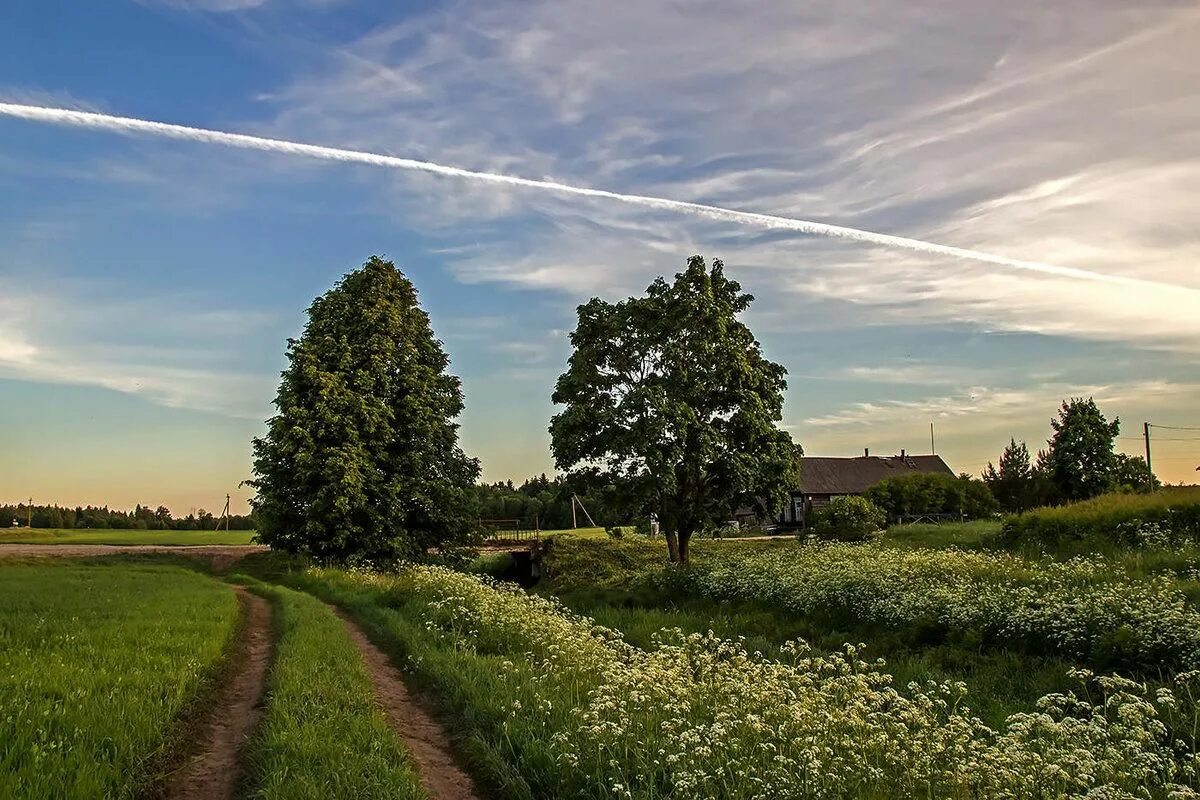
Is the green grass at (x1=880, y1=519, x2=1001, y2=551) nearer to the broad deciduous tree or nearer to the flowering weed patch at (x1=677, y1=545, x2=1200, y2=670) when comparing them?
the flowering weed patch at (x1=677, y1=545, x2=1200, y2=670)

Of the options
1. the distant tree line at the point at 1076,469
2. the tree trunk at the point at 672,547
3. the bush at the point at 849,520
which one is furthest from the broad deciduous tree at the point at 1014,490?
the tree trunk at the point at 672,547

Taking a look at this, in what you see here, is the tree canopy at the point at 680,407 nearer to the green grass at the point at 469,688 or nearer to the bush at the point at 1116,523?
the bush at the point at 1116,523

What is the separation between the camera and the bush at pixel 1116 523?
22953 millimetres

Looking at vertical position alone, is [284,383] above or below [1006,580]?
above

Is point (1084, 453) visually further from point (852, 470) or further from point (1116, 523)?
point (1116, 523)

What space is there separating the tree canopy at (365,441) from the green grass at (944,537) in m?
20.2

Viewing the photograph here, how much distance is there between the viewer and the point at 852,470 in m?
89.1

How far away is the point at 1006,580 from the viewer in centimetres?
1841

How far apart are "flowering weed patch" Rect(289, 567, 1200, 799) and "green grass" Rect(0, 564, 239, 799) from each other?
10.5ft

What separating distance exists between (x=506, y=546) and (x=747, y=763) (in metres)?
43.7

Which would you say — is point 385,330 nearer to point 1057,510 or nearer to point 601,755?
point 1057,510

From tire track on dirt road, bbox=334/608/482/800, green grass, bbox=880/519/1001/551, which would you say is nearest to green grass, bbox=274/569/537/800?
tire track on dirt road, bbox=334/608/482/800

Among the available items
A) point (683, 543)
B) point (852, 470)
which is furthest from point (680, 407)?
point (852, 470)

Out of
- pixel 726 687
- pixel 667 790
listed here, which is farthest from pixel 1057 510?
pixel 667 790
